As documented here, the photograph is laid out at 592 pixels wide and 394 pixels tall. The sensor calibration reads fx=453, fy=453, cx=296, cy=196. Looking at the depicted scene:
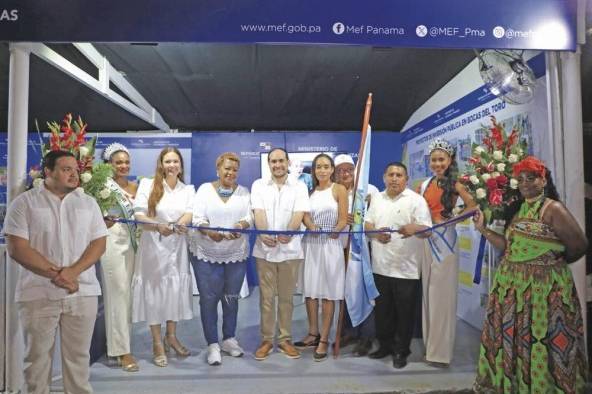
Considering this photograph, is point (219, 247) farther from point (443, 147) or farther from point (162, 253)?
point (443, 147)

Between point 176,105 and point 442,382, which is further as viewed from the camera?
point 176,105

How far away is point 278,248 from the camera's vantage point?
12.3 ft

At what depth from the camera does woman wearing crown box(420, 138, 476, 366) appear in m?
3.70

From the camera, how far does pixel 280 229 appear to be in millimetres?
3795

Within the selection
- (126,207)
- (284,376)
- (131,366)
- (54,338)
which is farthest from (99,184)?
(284,376)

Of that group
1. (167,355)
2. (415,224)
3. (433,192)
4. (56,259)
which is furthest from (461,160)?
(56,259)

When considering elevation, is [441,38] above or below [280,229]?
above

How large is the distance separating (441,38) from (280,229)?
191 cm

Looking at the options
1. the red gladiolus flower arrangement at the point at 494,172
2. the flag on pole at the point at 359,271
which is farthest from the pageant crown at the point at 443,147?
the flag on pole at the point at 359,271

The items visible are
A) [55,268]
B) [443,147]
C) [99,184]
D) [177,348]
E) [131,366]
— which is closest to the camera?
[55,268]

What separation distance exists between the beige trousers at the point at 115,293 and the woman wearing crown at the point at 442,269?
97.2 inches

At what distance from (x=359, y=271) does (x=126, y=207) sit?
2018mm

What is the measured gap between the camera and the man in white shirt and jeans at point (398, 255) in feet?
12.1

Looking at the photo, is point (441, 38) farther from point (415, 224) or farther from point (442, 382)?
point (442, 382)
